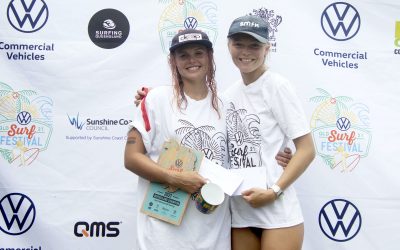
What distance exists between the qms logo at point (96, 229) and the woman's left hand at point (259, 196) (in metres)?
1.06

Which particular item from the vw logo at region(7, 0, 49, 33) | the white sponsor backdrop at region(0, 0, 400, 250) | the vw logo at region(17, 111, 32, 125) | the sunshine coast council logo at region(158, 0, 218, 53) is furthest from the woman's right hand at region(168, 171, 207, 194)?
the vw logo at region(7, 0, 49, 33)

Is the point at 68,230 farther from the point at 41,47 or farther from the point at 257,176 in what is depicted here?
the point at 257,176

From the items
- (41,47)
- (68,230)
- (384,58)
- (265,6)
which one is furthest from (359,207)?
(41,47)

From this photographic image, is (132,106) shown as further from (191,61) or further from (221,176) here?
(221,176)

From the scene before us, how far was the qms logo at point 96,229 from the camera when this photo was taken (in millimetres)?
Answer: 2441

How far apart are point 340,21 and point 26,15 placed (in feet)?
5.85

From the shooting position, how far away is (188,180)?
5.51 feet

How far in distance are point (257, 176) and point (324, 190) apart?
0.96 meters

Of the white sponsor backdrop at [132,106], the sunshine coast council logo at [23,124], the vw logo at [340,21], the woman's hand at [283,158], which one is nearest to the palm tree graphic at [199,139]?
the woman's hand at [283,158]

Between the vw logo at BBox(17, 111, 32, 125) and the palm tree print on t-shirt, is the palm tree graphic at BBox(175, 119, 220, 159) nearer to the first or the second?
the palm tree print on t-shirt

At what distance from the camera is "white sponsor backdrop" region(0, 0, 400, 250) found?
2422 mm

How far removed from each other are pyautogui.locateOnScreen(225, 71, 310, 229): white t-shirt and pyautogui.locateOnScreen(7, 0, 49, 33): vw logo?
1313 millimetres

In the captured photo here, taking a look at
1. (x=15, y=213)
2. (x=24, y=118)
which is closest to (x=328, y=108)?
(x=24, y=118)

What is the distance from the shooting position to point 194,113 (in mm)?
1774
